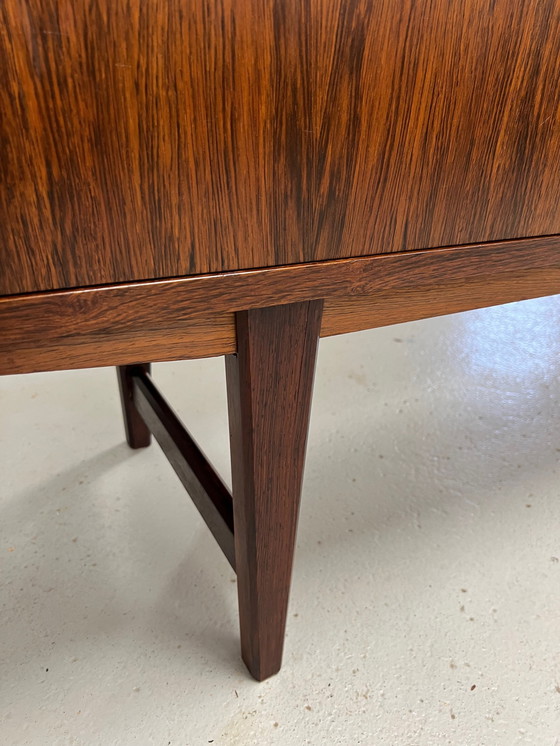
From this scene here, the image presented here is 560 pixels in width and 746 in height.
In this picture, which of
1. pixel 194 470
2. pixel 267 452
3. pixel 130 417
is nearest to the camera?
pixel 267 452

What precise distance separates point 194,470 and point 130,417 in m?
0.43

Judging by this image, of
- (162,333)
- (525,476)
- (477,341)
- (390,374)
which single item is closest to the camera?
(162,333)

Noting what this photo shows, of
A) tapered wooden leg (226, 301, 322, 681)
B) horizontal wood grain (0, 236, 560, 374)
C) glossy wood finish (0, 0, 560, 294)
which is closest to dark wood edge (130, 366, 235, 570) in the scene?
tapered wooden leg (226, 301, 322, 681)

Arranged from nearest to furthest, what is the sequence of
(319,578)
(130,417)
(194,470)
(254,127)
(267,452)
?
(254,127)
(267,452)
(194,470)
(319,578)
(130,417)

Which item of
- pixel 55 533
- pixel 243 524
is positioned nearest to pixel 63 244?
pixel 243 524

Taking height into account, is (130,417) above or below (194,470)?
below

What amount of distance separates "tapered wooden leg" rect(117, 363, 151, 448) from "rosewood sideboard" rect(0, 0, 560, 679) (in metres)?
0.60

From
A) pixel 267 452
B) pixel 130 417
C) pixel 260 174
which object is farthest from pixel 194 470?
pixel 260 174

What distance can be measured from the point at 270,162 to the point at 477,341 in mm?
1485

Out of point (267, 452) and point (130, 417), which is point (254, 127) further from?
point (130, 417)

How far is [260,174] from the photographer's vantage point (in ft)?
1.59

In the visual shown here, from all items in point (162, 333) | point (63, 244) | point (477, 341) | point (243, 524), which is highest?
point (63, 244)

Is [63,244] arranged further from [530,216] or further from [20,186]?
[530,216]

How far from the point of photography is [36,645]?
0.93 metres
